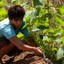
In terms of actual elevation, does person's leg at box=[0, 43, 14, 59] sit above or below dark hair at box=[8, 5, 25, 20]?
below

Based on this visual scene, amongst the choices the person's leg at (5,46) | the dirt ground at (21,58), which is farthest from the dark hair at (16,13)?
the dirt ground at (21,58)

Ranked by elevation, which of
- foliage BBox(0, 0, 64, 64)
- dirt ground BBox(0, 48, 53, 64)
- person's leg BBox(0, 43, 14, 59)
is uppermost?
foliage BBox(0, 0, 64, 64)

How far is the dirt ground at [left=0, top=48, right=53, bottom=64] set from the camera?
9.76ft

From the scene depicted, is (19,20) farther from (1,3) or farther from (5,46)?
(1,3)

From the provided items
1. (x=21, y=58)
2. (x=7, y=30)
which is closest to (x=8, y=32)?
(x=7, y=30)

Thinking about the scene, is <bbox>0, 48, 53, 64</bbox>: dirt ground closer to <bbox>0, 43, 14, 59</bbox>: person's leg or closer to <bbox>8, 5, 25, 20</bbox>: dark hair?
<bbox>0, 43, 14, 59</bbox>: person's leg

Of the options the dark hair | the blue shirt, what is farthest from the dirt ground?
the dark hair

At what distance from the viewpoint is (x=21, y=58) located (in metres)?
3.17

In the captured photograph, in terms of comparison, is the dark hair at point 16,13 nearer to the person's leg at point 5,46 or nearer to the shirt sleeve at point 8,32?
the shirt sleeve at point 8,32

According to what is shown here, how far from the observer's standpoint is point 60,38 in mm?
2725

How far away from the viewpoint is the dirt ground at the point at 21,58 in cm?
297

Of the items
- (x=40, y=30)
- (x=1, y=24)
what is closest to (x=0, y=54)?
(x=1, y=24)

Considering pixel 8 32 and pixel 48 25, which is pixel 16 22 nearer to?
pixel 8 32

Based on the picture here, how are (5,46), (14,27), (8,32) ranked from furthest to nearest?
1. (5,46)
2. (14,27)
3. (8,32)
